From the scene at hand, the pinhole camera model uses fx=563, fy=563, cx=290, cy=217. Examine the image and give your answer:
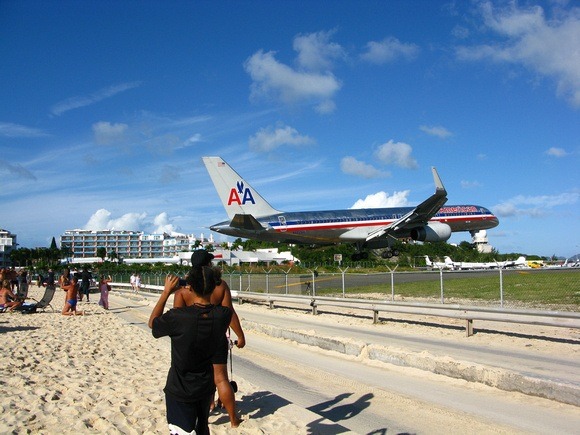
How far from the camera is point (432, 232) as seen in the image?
3378 centimetres

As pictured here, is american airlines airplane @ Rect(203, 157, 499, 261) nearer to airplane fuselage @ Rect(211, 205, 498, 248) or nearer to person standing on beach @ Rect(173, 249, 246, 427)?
airplane fuselage @ Rect(211, 205, 498, 248)

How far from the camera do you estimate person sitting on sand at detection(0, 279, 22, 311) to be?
68.8ft

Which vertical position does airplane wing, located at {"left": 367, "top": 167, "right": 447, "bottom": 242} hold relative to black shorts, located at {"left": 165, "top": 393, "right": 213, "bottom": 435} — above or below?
above

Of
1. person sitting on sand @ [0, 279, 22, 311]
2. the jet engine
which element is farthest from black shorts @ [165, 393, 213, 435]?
the jet engine

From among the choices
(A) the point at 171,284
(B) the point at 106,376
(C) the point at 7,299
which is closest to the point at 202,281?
(A) the point at 171,284

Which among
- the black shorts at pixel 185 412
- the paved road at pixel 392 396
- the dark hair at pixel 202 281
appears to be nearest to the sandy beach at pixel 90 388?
the paved road at pixel 392 396

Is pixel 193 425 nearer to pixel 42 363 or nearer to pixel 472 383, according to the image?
pixel 472 383

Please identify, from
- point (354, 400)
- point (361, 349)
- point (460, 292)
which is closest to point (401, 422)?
point (354, 400)

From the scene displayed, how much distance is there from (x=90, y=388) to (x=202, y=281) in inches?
156

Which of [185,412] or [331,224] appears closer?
[185,412]

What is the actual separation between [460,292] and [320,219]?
434 inches

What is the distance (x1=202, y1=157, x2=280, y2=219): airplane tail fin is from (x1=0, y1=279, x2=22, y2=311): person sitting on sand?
15.3 meters

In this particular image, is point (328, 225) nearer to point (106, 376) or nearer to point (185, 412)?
point (106, 376)

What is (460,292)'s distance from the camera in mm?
24188
